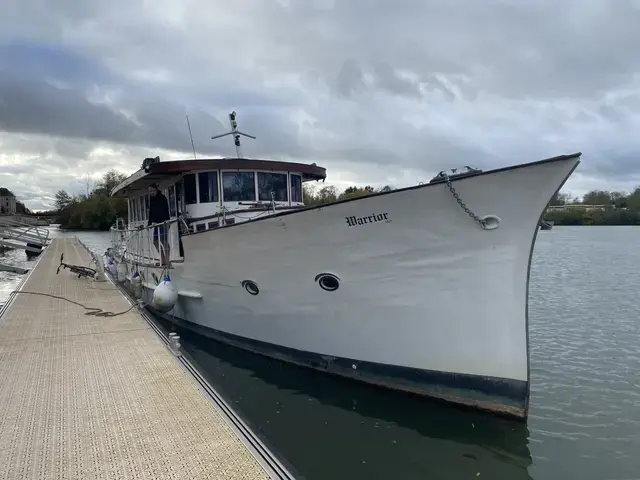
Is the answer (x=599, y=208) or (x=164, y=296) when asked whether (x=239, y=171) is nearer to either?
(x=164, y=296)

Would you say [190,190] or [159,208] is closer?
[190,190]

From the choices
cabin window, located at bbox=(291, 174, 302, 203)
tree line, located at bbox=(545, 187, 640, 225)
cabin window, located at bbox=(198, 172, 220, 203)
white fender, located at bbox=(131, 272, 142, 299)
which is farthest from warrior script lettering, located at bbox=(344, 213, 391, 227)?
tree line, located at bbox=(545, 187, 640, 225)

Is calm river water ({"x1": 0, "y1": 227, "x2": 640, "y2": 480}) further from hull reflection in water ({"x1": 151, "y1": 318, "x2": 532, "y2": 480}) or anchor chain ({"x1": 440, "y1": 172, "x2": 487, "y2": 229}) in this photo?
anchor chain ({"x1": 440, "y1": 172, "x2": 487, "y2": 229})

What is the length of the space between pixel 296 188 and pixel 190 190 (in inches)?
85.2

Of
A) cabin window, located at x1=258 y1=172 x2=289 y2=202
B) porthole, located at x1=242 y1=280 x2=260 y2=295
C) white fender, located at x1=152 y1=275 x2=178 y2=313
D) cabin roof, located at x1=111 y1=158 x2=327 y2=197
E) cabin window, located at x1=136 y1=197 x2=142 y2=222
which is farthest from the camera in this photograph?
cabin window, located at x1=136 y1=197 x2=142 y2=222

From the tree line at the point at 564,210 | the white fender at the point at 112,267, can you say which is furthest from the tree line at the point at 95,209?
the white fender at the point at 112,267

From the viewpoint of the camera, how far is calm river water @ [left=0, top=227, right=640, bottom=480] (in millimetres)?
4914

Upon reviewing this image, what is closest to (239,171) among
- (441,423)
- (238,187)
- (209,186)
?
(238,187)

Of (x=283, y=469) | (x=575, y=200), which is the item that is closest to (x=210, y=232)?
(x=283, y=469)

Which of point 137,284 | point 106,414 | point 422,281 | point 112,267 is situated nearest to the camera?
point 106,414

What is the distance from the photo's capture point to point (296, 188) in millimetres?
10008

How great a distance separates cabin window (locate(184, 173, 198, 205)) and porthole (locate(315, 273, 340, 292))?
3.95 metres

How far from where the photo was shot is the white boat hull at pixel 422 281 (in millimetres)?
5375

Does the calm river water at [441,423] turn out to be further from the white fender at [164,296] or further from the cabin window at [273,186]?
the cabin window at [273,186]
